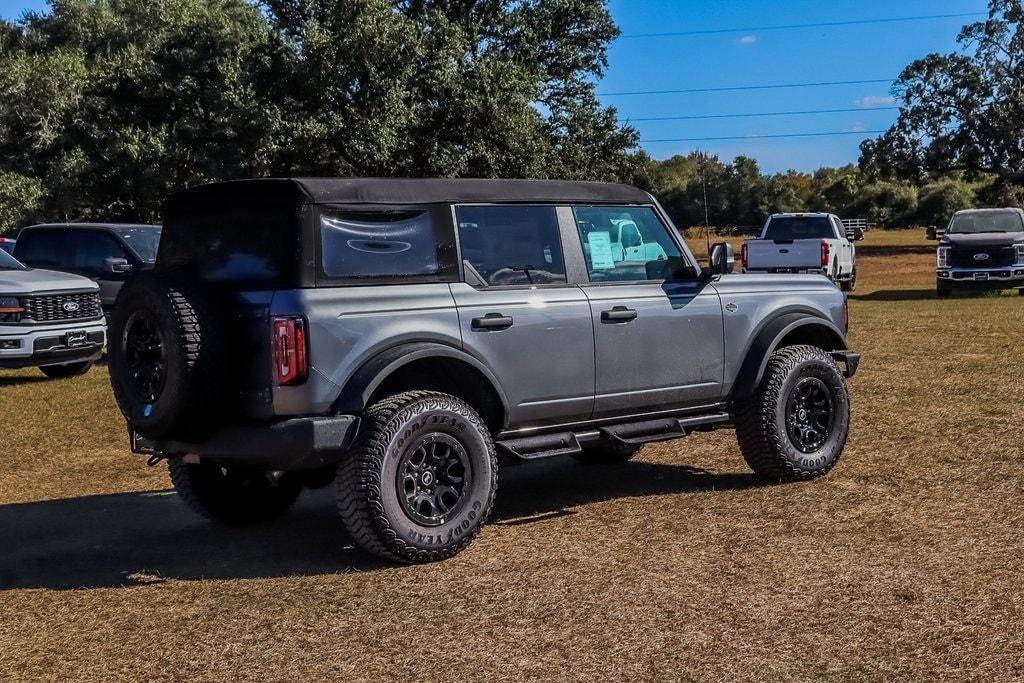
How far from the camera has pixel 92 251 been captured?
17.6 meters

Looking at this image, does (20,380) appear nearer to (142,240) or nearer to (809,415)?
(142,240)

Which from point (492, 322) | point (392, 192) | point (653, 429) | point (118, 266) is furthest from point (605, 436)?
point (118, 266)

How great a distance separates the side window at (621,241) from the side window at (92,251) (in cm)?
1145

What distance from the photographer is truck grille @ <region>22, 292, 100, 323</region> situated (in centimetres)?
1420

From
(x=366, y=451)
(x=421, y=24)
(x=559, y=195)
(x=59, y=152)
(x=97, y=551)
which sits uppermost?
(x=421, y=24)

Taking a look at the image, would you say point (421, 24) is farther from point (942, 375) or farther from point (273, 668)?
point (273, 668)

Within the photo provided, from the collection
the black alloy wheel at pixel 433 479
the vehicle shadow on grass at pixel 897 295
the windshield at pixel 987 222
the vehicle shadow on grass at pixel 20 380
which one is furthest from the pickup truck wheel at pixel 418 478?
the windshield at pixel 987 222

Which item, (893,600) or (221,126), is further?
(221,126)

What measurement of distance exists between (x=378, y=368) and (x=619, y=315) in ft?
5.32

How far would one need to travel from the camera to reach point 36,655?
201 inches

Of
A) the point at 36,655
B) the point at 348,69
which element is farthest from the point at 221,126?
the point at 36,655

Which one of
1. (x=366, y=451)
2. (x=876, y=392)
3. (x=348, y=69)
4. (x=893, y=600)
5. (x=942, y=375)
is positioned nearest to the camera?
(x=893, y=600)

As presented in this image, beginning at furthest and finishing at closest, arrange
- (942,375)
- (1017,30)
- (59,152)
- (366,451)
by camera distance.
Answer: (1017,30) → (59,152) → (942,375) → (366,451)

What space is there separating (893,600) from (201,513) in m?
3.88
